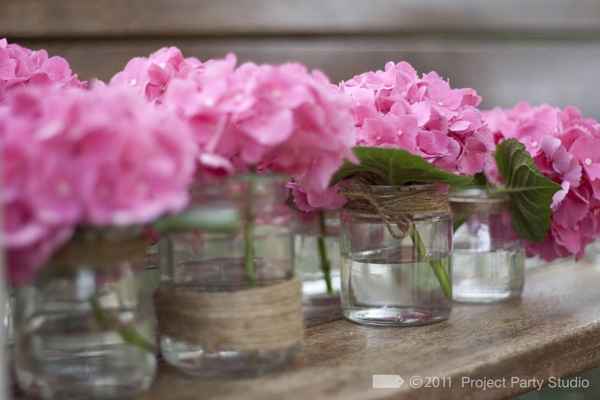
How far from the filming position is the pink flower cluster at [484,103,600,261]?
0.95m

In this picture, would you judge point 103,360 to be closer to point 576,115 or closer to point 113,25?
point 576,115

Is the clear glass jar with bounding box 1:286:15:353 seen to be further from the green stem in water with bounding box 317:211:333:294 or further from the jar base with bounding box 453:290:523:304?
the jar base with bounding box 453:290:523:304

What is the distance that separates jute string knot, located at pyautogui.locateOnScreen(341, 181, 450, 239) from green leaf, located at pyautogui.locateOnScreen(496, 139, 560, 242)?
126 mm

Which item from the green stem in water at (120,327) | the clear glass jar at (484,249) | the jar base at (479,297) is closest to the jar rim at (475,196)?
the clear glass jar at (484,249)

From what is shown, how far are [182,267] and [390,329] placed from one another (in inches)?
10.0

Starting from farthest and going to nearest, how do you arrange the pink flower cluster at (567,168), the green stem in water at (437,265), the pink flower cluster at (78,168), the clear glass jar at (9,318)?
1. the pink flower cluster at (567,168)
2. the green stem in water at (437,265)
3. the clear glass jar at (9,318)
4. the pink flower cluster at (78,168)

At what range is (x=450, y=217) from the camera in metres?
0.86

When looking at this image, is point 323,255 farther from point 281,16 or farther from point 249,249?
point 281,16

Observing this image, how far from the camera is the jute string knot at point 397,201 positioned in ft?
2.68

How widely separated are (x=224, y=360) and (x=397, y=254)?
9.5 inches

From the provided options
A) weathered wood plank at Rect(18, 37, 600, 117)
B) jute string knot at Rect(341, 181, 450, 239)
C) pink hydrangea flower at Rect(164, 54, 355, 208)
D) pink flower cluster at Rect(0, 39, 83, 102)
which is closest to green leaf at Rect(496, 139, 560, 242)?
jute string knot at Rect(341, 181, 450, 239)

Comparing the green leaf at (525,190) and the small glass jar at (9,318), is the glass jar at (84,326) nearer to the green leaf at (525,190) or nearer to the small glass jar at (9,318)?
the small glass jar at (9,318)

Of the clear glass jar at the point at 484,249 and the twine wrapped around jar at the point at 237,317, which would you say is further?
the clear glass jar at the point at 484,249

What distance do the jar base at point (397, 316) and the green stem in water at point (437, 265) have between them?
2 cm
